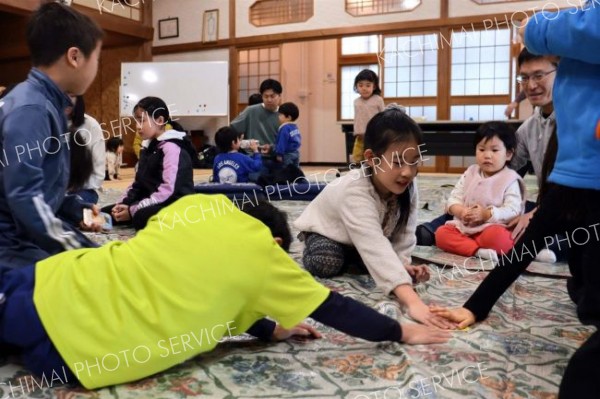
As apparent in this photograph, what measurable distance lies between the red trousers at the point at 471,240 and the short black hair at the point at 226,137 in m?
2.34

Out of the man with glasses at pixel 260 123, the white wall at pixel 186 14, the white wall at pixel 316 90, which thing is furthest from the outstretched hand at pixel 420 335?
the white wall at pixel 316 90

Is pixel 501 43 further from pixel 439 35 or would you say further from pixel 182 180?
pixel 182 180

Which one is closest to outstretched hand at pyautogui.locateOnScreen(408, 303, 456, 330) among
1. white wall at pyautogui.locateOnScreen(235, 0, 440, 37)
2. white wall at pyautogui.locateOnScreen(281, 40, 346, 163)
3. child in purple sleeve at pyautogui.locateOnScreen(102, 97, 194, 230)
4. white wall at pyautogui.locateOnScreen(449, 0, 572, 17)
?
child in purple sleeve at pyautogui.locateOnScreen(102, 97, 194, 230)

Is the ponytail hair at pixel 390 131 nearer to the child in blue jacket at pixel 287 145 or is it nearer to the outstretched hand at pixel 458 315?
the outstretched hand at pixel 458 315

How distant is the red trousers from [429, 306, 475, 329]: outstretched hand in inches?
30.5

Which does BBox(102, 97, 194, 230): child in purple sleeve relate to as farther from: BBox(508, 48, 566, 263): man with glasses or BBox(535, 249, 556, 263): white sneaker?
BBox(535, 249, 556, 263): white sneaker

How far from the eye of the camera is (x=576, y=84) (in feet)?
3.15

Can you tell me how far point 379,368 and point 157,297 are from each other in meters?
0.45

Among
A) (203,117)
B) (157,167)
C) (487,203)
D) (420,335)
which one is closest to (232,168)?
(157,167)

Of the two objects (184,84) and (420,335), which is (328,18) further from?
(420,335)

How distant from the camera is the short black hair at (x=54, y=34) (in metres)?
1.46

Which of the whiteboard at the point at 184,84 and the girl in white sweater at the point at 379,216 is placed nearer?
the girl in white sweater at the point at 379,216

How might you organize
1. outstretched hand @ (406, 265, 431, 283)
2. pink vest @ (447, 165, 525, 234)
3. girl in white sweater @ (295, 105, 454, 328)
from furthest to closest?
pink vest @ (447, 165, 525, 234), outstretched hand @ (406, 265, 431, 283), girl in white sweater @ (295, 105, 454, 328)

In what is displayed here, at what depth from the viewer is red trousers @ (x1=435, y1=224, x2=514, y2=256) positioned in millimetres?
2098
